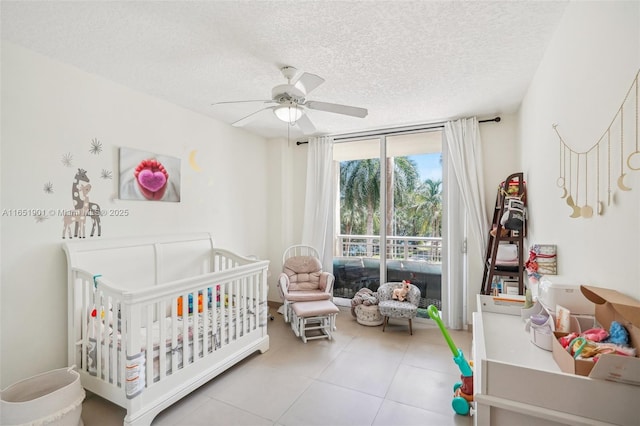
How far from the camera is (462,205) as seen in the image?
345cm

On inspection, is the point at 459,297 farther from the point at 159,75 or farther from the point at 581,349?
the point at 159,75

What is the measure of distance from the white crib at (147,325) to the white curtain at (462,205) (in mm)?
2224

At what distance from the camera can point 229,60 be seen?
2125 mm

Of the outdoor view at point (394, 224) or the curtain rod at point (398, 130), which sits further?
the outdoor view at point (394, 224)

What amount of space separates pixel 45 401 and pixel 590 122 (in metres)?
3.14

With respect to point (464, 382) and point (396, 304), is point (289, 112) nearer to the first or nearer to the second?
point (464, 382)

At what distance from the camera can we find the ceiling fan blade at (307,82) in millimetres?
1841

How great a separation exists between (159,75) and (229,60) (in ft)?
2.25

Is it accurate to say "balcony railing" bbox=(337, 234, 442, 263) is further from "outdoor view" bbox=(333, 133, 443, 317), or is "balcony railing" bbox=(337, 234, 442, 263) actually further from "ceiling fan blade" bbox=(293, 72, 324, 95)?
"ceiling fan blade" bbox=(293, 72, 324, 95)

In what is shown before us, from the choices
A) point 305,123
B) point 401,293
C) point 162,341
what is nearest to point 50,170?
point 162,341

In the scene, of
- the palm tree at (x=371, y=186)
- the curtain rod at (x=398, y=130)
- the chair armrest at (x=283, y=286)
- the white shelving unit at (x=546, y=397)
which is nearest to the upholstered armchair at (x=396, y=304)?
the palm tree at (x=371, y=186)

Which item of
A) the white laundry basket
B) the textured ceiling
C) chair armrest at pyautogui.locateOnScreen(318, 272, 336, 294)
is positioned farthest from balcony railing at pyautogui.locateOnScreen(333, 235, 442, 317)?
the white laundry basket

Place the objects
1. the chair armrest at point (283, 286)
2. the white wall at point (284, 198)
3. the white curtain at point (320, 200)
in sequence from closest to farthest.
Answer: the chair armrest at point (283, 286) → the white curtain at point (320, 200) → the white wall at point (284, 198)

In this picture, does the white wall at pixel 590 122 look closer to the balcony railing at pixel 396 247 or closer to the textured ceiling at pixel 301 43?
the textured ceiling at pixel 301 43
